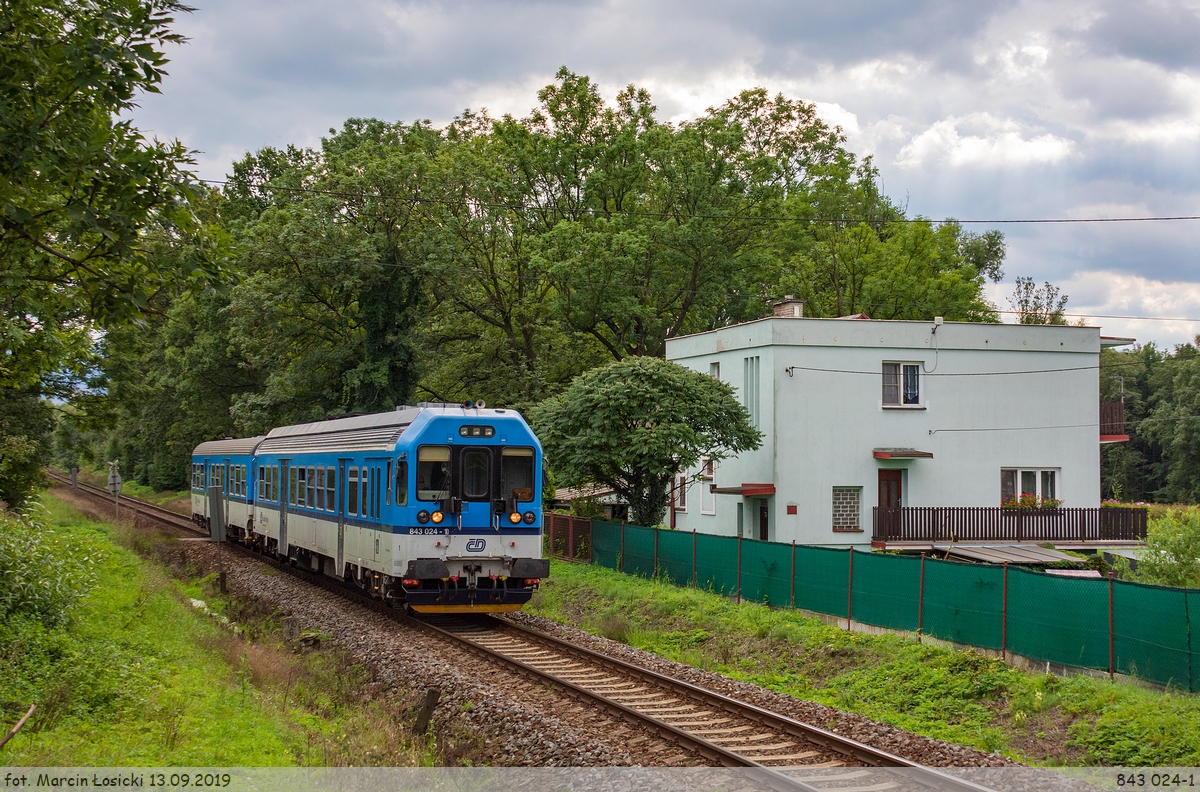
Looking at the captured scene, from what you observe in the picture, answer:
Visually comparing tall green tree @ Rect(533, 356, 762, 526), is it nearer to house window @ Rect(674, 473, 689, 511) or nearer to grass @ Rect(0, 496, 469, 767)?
house window @ Rect(674, 473, 689, 511)

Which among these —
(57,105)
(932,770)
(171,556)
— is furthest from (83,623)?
(171,556)

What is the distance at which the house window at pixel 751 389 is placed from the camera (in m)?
28.2

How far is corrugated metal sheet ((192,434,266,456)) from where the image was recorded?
2740 cm

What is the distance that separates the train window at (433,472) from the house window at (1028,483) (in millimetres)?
19222

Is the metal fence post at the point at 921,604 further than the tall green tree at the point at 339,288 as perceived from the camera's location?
No

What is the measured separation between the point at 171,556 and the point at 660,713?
21327 mm

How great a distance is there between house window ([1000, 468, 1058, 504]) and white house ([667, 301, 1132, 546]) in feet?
0.11

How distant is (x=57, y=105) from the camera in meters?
8.51

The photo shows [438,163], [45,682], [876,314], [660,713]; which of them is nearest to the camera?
[45,682]

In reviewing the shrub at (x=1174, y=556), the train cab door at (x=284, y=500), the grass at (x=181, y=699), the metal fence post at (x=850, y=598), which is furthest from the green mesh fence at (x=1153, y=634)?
the train cab door at (x=284, y=500)

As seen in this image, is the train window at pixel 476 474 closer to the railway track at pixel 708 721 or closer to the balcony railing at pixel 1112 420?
the railway track at pixel 708 721

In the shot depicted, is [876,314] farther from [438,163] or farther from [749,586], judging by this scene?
[749,586]

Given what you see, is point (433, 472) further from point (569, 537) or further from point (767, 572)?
point (569, 537)
